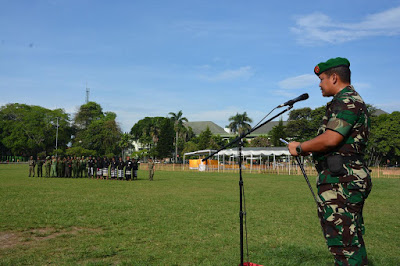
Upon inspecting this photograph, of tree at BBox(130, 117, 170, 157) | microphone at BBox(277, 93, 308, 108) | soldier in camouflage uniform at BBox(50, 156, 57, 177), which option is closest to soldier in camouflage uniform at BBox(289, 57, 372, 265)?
microphone at BBox(277, 93, 308, 108)

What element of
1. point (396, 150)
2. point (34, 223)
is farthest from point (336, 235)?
point (396, 150)

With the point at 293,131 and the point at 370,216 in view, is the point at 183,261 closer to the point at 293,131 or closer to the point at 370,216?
the point at 370,216

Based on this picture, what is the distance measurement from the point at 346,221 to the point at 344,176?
0.40 m

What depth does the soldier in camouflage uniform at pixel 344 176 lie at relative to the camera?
3.26 meters

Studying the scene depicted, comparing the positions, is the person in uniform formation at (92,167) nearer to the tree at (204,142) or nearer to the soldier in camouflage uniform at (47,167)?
the soldier in camouflage uniform at (47,167)

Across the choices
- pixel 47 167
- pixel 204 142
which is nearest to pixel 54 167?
pixel 47 167

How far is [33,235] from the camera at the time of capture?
8125 millimetres

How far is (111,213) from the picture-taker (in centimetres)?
1141

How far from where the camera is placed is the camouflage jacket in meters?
3.30

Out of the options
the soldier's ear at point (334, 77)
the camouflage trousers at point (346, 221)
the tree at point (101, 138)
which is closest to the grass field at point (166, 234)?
the camouflage trousers at point (346, 221)

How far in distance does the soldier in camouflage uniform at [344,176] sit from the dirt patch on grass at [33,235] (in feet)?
20.7

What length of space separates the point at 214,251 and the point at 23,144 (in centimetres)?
9074

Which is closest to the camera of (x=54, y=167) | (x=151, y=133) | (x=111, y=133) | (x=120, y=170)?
(x=120, y=170)

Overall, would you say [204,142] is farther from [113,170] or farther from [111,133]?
[113,170]
